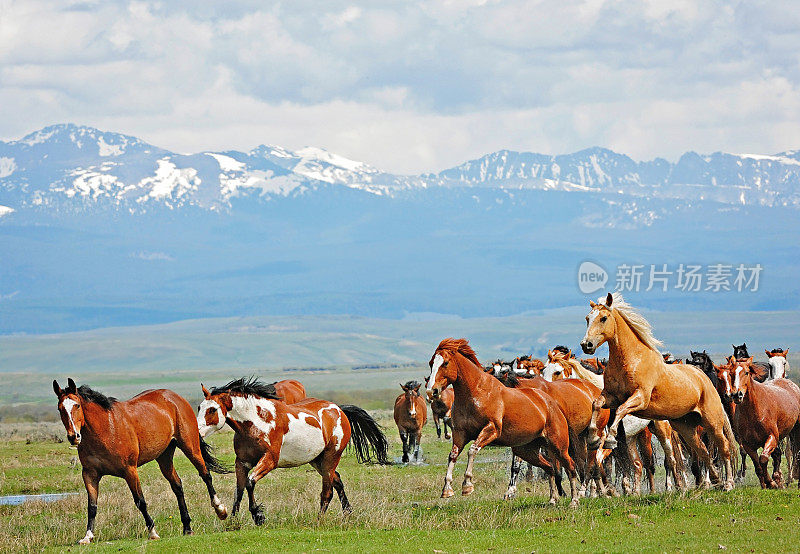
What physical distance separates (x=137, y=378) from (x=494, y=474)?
162 metres

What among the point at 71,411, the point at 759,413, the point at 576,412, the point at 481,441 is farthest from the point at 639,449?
the point at 71,411

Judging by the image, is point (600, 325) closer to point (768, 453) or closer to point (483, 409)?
point (483, 409)

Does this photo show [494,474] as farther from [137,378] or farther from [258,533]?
[137,378]

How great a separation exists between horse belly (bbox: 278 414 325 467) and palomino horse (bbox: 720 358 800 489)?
6.66m

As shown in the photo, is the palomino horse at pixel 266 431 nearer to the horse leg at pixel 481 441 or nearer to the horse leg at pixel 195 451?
the horse leg at pixel 195 451

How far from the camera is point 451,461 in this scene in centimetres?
1739

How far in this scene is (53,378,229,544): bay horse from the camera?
1709 centimetres


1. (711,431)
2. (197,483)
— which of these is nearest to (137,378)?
(197,483)

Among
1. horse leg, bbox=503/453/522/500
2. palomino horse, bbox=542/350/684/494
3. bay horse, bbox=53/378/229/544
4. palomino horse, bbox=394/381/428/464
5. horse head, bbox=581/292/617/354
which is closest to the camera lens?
horse head, bbox=581/292/617/354

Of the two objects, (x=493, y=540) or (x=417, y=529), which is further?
(x=417, y=529)

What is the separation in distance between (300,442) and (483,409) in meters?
2.96

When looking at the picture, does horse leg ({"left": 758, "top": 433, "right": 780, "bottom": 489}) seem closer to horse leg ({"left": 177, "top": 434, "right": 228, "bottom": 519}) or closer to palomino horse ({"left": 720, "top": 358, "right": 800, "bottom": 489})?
palomino horse ({"left": 720, "top": 358, "right": 800, "bottom": 489})

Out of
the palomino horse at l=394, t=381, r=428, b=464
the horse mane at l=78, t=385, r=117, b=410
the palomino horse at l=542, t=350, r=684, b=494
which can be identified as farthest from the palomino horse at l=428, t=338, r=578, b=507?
the palomino horse at l=394, t=381, r=428, b=464

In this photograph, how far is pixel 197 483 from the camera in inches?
1101
